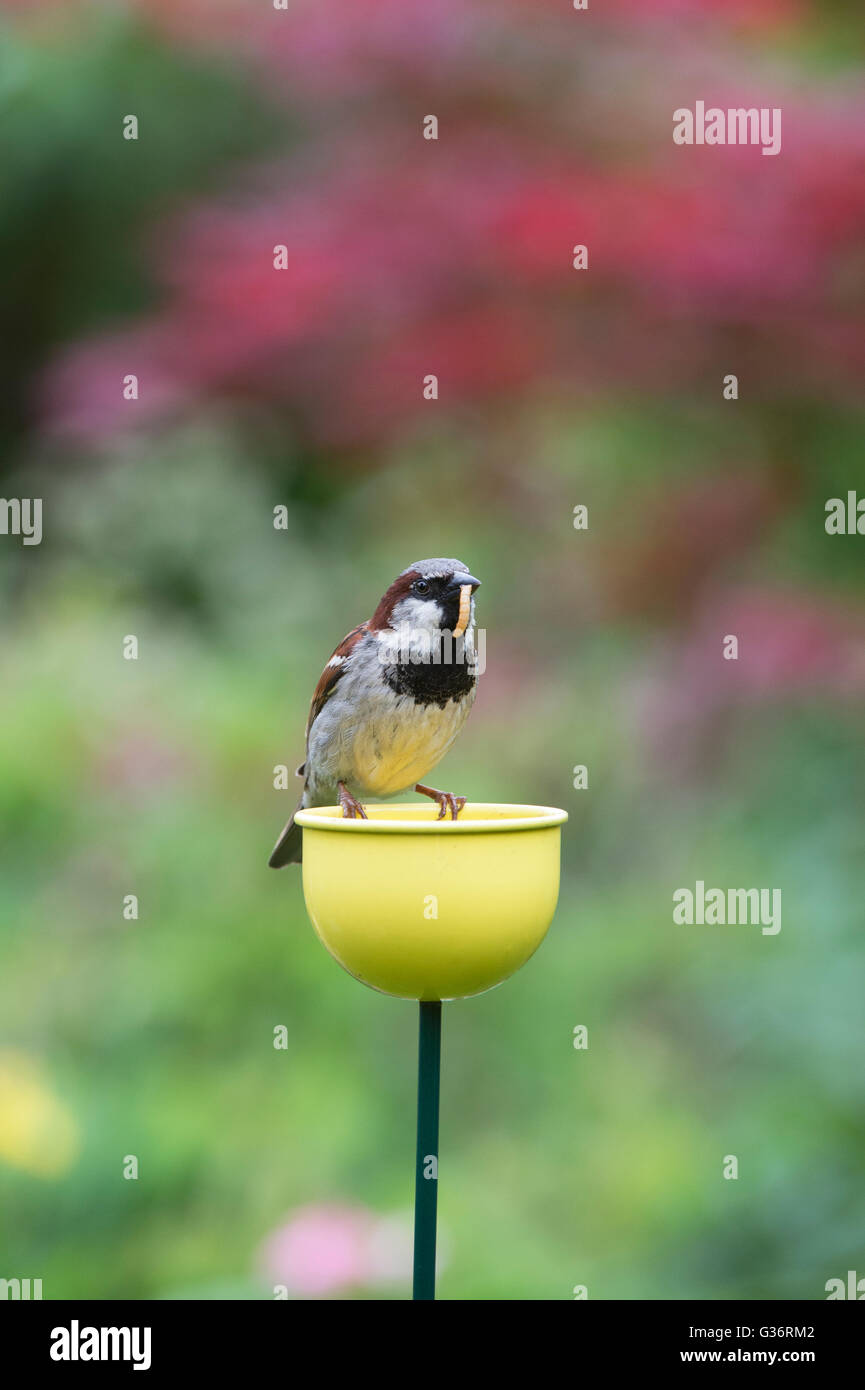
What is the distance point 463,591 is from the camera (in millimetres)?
1771

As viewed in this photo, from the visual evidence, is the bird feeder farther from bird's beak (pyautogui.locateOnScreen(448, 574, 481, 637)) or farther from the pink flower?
the pink flower

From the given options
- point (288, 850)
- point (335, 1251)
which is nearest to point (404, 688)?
point (288, 850)

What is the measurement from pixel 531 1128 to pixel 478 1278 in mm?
385

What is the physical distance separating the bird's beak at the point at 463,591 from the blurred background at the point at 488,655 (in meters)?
1.22

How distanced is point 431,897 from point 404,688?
48 cm

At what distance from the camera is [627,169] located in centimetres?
315

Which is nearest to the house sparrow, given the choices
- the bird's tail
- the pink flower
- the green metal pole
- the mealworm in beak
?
the mealworm in beak

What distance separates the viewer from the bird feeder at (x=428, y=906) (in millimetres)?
1410

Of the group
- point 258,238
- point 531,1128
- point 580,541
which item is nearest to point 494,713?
point 580,541

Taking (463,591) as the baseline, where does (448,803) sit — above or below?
below

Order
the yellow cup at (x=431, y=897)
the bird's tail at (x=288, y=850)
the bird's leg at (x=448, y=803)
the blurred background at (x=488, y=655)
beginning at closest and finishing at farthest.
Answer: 1. the yellow cup at (x=431, y=897)
2. the bird's leg at (x=448, y=803)
3. the bird's tail at (x=288, y=850)
4. the blurred background at (x=488, y=655)

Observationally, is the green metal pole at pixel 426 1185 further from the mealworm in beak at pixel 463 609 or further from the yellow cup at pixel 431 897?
the mealworm in beak at pixel 463 609

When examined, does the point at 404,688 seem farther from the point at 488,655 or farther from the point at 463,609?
the point at 488,655

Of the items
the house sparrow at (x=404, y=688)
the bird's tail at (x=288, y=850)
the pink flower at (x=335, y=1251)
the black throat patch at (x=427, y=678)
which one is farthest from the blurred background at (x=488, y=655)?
the black throat patch at (x=427, y=678)
